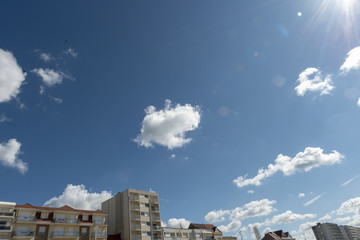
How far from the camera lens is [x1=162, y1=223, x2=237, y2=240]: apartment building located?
3105 inches

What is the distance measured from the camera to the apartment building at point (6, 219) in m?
50.2

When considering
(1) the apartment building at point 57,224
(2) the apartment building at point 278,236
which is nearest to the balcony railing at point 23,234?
(1) the apartment building at point 57,224

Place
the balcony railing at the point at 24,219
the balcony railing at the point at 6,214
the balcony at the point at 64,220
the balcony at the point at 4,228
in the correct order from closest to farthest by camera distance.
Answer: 1. the balcony at the point at 4,228
2. the balcony railing at the point at 6,214
3. the balcony railing at the point at 24,219
4. the balcony at the point at 64,220

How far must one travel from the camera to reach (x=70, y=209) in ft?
200

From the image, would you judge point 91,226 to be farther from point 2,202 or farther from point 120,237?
point 2,202

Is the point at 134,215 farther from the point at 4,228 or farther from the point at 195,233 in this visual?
the point at 4,228

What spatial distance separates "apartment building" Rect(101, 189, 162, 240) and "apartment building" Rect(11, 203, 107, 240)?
8213 millimetres

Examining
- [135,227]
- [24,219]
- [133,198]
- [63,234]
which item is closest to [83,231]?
[63,234]

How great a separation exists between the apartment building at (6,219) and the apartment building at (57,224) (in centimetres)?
95

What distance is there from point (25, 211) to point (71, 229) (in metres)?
10.5

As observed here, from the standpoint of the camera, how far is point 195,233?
8556 centimetres

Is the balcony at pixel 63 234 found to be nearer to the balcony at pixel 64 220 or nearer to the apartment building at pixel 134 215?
the balcony at pixel 64 220

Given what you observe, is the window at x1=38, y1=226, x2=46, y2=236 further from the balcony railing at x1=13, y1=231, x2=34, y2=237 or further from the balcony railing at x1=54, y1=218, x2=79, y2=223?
the balcony railing at x1=54, y1=218, x2=79, y2=223

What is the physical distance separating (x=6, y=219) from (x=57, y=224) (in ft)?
32.5
